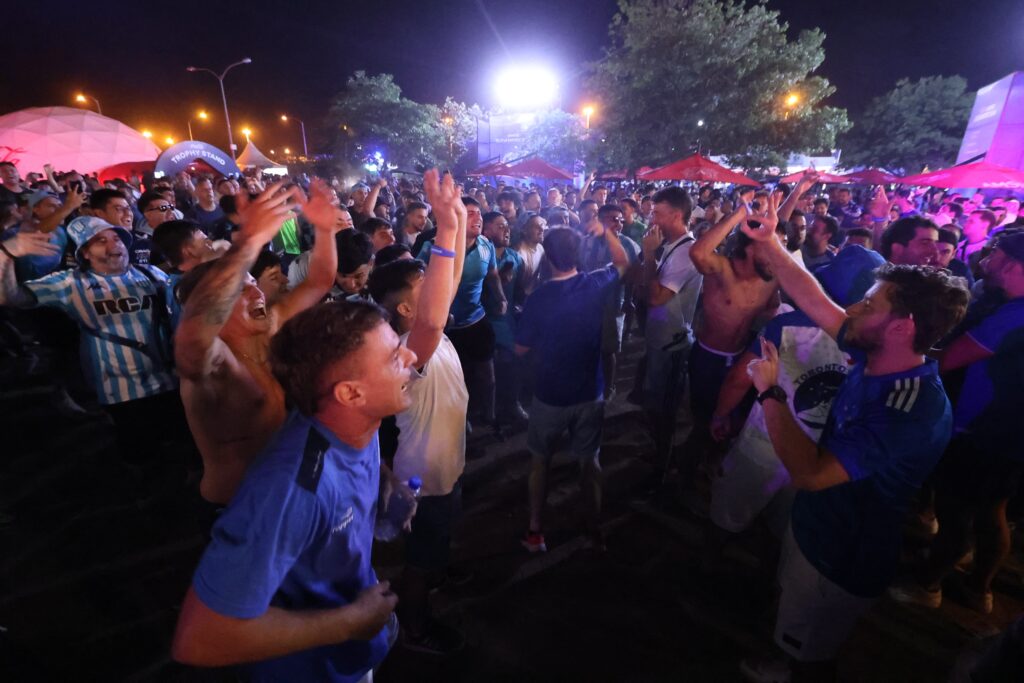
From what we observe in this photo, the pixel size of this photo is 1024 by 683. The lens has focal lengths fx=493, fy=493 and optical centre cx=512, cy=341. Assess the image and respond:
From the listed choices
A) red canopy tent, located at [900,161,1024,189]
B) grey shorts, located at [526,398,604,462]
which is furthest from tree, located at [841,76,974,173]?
grey shorts, located at [526,398,604,462]

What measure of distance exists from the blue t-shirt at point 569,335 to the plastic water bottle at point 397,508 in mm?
1601

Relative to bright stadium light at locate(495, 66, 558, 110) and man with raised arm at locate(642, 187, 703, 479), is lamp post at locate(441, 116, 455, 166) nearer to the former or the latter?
bright stadium light at locate(495, 66, 558, 110)

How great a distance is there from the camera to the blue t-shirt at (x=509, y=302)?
5.84m

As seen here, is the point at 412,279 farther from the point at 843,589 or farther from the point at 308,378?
the point at 843,589

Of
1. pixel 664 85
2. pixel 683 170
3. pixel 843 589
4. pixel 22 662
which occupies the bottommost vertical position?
pixel 22 662

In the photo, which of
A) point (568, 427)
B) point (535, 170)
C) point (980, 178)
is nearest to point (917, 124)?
point (980, 178)

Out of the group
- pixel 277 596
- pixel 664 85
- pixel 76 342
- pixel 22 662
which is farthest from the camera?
pixel 664 85

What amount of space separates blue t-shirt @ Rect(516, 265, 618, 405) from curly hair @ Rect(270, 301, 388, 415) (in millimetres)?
2164

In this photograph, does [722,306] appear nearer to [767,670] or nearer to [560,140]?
[767,670]

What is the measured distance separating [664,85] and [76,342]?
25840 millimetres

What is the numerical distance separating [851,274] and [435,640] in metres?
3.86

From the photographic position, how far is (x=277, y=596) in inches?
57.2

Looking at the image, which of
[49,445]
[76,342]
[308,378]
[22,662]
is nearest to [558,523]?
[308,378]

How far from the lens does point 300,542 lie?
4.30ft
